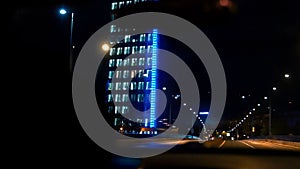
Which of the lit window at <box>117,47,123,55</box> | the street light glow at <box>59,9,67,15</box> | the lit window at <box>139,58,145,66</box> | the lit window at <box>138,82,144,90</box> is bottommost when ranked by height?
the street light glow at <box>59,9,67,15</box>

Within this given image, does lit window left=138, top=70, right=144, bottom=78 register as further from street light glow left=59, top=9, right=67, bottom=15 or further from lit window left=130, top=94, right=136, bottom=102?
street light glow left=59, top=9, right=67, bottom=15

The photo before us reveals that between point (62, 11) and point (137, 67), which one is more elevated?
point (137, 67)

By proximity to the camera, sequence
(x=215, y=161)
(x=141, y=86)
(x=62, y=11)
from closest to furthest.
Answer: (x=215, y=161) < (x=62, y=11) < (x=141, y=86)

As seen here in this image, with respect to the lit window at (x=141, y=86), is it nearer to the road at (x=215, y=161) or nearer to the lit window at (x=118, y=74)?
the lit window at (x=118, y=74)

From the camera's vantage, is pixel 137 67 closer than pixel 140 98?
Yes

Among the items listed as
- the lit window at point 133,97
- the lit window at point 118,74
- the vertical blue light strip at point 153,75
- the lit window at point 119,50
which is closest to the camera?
the vertical blue light strip at point 153,75

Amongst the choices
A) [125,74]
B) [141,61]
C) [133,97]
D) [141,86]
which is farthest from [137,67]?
[133,97]

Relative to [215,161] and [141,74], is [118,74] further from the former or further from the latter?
[215,161]

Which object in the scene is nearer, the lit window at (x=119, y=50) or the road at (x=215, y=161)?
the road at (x=215, y=161)

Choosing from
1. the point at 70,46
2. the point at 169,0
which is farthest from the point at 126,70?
the point at 169,0

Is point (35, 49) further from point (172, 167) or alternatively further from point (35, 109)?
point (172, 167)

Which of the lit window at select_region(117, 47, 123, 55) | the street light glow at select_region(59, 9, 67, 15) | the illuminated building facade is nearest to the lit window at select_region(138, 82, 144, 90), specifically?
the illuminated building facade

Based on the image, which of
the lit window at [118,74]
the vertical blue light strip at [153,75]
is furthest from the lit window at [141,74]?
the lit window at [118,74]

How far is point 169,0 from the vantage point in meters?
14.1
